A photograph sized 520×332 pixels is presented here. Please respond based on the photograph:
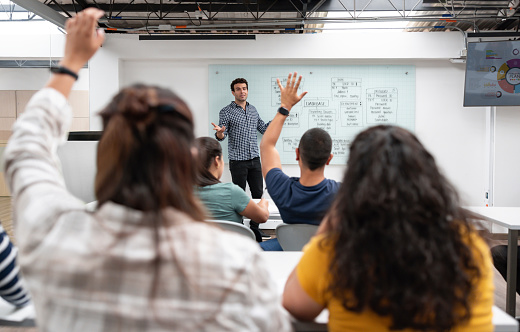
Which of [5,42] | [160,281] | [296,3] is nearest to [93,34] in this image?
[160,281]

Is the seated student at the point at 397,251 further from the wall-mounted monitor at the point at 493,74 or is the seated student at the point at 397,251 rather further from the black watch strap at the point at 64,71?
the wall-mounted monitor at the point at 493,74

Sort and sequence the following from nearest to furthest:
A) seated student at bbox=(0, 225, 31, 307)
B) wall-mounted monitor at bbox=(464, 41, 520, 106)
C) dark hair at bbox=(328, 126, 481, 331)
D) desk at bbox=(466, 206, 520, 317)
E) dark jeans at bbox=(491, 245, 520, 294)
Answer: dark hair at bbox=(328, 126, 481, 331) < seated student at bbox=(0, 225, 31, 307) < desk at bbox=(466, 206, 520, 317) < dark jeans at bbox=(491, 245, 520, 294) < wall-mounted monitor at bbox=(464, 41, 520, 106)

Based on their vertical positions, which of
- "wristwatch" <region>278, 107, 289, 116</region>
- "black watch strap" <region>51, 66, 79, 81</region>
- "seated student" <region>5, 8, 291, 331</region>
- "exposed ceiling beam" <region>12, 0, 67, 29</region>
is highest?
"exposed ceiling beam" <region>12, 0, 67, 29</region>

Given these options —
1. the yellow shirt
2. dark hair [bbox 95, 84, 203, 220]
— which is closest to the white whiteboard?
the yellow shirt

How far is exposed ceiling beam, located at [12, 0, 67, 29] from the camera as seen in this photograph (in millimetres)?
3707

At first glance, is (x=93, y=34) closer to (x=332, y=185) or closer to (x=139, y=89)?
(x=139, y=89)

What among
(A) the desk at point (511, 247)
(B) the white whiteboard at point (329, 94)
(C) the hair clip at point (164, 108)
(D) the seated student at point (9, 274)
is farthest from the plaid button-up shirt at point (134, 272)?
(B) the white whiteboard at point (329, 94)

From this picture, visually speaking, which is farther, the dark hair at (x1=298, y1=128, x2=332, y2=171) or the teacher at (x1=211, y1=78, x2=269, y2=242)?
the teacher at (x1=211, y1=78, x2=269, y2=242)

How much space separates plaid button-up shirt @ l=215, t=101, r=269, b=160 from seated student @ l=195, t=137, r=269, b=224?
2708 mm

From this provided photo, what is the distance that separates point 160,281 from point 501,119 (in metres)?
5.66

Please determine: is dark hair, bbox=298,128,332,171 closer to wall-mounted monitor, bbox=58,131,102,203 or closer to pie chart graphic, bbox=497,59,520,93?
wall-mounted monitor, bbox=58,131,102,203

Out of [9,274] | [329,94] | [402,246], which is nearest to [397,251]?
[402,246]

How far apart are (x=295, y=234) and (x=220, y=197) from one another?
0.48 meters

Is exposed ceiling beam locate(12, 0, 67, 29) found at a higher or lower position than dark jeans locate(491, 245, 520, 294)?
higher
